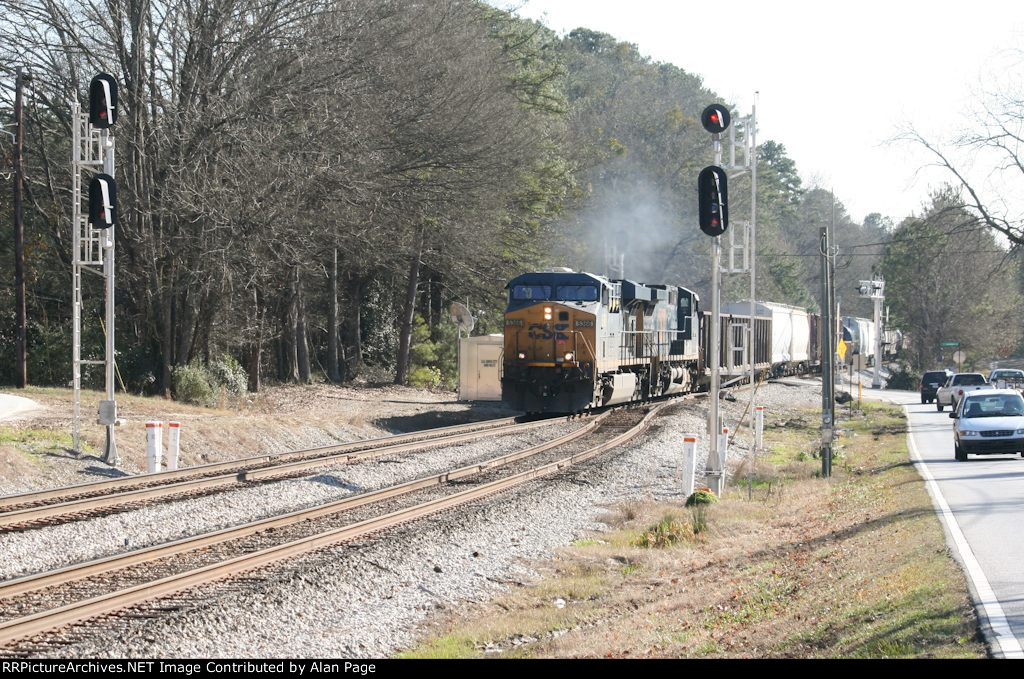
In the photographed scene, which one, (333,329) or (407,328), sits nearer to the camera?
(333,329)

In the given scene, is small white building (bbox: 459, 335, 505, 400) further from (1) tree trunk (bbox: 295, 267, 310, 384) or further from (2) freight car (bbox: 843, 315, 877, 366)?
(2) freight car (bbox: 843, 315, 877, 366)

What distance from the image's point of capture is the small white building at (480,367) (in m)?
37.8

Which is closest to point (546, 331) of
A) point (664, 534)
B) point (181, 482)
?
point (181, 482)

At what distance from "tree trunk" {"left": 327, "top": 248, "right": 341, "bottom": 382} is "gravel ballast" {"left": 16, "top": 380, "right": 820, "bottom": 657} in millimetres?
24440

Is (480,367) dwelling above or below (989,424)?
above

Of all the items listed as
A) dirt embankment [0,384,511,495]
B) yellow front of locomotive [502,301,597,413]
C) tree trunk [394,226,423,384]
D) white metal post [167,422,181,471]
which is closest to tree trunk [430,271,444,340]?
tree trunk [394,226,423,384]

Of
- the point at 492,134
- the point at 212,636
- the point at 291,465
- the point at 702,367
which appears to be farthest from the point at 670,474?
the point at 702,367

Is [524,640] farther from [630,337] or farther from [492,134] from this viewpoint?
[492,134]

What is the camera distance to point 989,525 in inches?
584

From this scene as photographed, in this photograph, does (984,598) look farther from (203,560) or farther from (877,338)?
(877,338)

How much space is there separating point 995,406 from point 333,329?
2600 cm

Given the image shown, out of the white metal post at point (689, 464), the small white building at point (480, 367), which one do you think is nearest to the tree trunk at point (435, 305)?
the small white building at point (480, 367)

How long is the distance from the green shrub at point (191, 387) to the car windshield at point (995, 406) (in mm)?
19979

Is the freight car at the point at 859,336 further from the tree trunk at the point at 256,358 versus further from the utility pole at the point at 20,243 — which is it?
the utility pole at the point at 20,243
